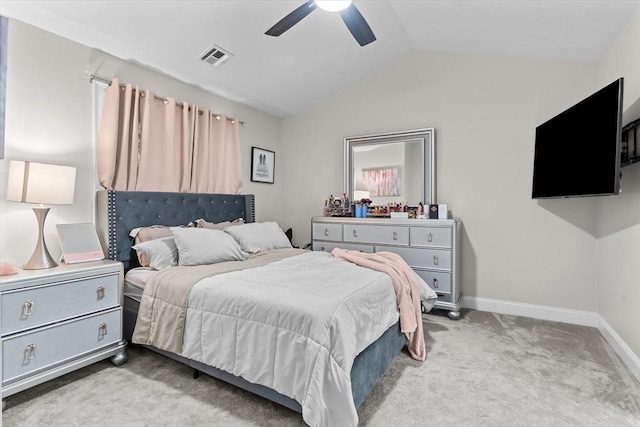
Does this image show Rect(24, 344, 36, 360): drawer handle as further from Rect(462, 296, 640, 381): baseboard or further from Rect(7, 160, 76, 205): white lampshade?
Rect(462, 296, 640, 381): baseboard

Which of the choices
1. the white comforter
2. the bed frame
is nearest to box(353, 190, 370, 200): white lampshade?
the bed frame

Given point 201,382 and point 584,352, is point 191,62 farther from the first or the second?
point 584,352

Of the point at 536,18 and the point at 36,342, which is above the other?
the point at 536,18

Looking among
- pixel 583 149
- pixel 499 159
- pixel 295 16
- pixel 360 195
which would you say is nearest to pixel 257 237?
pixel 360 195

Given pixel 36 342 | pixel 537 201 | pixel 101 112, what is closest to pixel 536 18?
pixel 537 201

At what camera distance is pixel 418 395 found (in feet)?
6.82

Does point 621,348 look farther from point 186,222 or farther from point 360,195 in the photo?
point 186,222

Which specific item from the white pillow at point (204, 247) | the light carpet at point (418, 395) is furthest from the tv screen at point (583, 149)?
the white pillow at point (204, 247)

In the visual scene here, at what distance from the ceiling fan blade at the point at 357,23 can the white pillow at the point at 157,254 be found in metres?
2.25

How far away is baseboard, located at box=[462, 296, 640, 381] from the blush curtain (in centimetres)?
319

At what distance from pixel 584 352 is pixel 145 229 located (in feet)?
12.6

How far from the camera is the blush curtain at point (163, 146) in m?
2.92

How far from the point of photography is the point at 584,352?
2.67 metres

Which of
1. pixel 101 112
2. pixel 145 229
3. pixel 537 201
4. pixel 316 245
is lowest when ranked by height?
pixel 316 245
